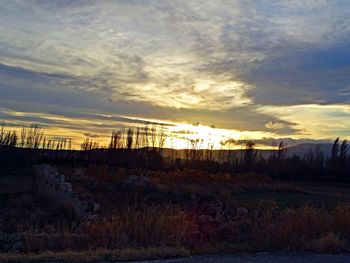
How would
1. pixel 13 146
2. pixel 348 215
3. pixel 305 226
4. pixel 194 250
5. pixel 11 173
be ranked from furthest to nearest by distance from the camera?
pixel 13 146
pixel 11 173
pixel 348 215
pixel 305 226
pixel 194 250

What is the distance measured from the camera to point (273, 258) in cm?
954

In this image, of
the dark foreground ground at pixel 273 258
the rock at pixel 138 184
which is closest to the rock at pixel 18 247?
the dark foreground ground at pixel 273 258

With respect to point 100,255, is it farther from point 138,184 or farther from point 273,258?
point 138,184

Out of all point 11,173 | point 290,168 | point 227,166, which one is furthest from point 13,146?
point 290,168

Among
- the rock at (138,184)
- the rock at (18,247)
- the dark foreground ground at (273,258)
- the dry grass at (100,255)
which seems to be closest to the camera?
the dry grass at (100,255)

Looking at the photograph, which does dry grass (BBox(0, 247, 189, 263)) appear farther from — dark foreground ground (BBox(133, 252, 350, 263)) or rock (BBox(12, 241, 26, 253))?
rock (BBox(12, 241, 26, 253))

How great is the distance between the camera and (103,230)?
36.2 ft

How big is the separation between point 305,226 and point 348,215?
1771 millimetres

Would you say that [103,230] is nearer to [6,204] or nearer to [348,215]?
[348,215]

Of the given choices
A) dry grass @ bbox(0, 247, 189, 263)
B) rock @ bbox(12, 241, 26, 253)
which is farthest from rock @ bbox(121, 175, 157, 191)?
dry grass @ bbox(0, 247, 189, 263)

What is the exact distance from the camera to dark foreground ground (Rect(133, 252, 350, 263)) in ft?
30.1

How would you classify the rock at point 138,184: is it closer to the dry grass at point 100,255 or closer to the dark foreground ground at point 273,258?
the dark foreground ground at point 273,258

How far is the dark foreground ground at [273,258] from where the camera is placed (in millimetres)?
9170

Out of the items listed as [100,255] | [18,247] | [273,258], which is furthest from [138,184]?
[100,255]
